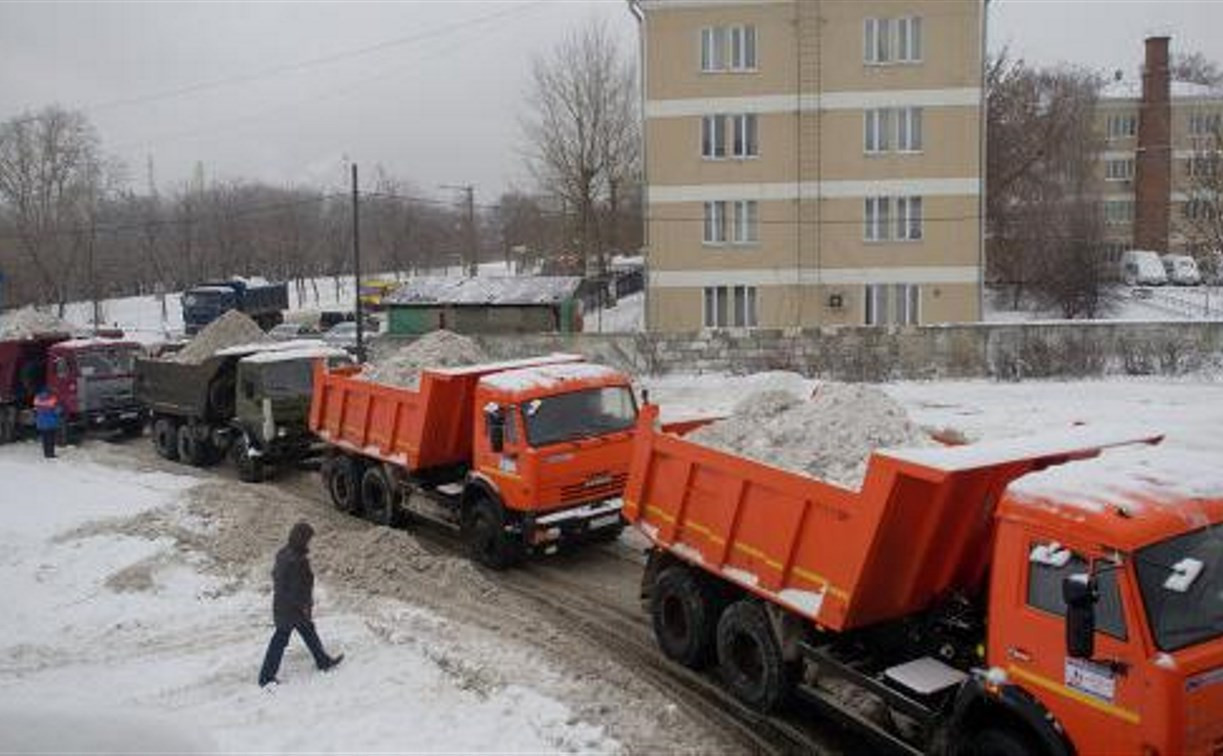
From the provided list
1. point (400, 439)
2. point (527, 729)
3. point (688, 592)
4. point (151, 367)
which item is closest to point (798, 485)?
point (688, 592)

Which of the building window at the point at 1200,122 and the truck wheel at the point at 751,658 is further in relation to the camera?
the building window at the point at 1200,122

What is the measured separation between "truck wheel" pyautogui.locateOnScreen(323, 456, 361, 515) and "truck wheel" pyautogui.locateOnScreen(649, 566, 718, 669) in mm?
7541

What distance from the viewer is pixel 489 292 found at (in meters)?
41.9

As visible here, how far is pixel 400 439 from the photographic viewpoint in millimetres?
15672

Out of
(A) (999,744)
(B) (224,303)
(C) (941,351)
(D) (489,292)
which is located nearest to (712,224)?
(D) (489,292)

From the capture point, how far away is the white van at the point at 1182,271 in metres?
59.8

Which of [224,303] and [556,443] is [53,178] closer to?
[224,303]

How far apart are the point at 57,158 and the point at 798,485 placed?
91.7 meters

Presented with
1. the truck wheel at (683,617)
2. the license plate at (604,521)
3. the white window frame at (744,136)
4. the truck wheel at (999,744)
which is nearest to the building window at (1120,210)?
the white window frame at (744,136)

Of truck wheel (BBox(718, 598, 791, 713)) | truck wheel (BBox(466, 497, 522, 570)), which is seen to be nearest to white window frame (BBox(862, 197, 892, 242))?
truck wheel (BBox(466, 497, 522, 570))

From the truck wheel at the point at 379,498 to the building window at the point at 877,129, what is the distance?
2620 centimetres

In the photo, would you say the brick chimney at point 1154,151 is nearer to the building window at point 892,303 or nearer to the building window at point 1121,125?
the building window at point 1121,125

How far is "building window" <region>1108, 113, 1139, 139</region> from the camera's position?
8138 cm

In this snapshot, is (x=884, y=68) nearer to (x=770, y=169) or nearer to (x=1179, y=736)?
(x=770, y=169)
